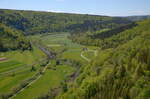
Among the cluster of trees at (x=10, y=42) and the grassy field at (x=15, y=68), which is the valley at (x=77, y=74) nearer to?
the grassy field at (x=15, y=68)

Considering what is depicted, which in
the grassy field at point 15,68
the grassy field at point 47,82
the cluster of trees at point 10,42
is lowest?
the grassy field at point 47,82

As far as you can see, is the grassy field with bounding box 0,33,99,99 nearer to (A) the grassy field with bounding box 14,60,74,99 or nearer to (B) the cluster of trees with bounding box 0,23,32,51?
(A) the grassy field with bounding box 14,60,74,99

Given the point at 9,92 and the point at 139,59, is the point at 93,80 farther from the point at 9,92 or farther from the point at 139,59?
the point at 9,92

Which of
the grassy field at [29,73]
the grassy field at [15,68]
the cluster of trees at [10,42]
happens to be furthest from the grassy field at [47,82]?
the cluster of trees at [10,42]

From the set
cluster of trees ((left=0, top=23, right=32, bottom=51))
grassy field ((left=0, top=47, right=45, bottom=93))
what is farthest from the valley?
cluster of trees ((left=0, top=23, right=32, bottom=51))

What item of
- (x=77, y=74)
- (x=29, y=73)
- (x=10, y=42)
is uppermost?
(x=10, y=42)

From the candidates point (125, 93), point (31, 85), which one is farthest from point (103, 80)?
point (31, 85)

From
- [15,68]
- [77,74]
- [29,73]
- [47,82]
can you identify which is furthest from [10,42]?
→ [77,74]

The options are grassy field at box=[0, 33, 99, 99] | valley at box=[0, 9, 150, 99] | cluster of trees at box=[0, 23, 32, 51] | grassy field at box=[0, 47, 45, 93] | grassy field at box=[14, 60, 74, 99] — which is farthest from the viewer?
cluster of trees at box=[0, 23, 32, 51]

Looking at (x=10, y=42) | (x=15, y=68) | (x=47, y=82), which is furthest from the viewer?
(x=10, y=42)

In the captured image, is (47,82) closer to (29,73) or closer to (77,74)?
(29,73)

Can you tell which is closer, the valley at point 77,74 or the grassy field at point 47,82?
the valley at point 77,74
